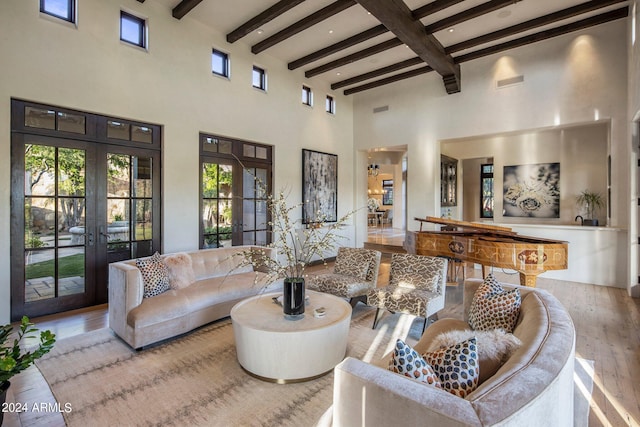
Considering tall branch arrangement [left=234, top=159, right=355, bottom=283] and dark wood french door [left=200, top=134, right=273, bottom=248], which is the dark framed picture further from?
dark wood french door [left=200, top=134, right=273, bottom=248]

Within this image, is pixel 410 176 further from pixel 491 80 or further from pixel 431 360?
pixel 431 360

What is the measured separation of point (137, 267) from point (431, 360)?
327cm

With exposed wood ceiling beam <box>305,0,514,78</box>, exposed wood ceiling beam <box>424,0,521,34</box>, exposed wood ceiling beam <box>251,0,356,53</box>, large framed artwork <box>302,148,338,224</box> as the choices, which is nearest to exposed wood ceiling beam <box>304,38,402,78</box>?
exposed wood ceiling beam <box>305,0,514,78</box>

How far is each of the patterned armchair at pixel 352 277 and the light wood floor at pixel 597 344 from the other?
1.13 meters

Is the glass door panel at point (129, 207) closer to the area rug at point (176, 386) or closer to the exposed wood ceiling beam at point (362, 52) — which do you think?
the area rug at point (176, 386)

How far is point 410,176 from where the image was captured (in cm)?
805

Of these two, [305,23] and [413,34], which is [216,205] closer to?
[305,23]

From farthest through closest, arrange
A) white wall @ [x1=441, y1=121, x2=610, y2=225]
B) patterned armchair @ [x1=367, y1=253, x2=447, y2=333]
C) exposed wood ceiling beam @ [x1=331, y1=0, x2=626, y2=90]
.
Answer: white wall @ [x1=441, y1=121, x2=610, y2=225] < exposed wood ceiling beam @ [x1=331, y1=0, x2=626, y2=90] < patterned armchair @ [x1=367, y1=253, x2=447, y2=333]

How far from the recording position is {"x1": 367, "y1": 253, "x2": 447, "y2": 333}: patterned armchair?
11.5 feet

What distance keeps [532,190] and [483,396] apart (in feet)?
29.8

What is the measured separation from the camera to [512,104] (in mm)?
6590

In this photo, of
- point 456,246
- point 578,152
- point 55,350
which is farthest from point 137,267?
point 578,152

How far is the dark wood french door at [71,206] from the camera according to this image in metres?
3.99

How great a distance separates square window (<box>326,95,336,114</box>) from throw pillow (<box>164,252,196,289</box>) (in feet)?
19.0
